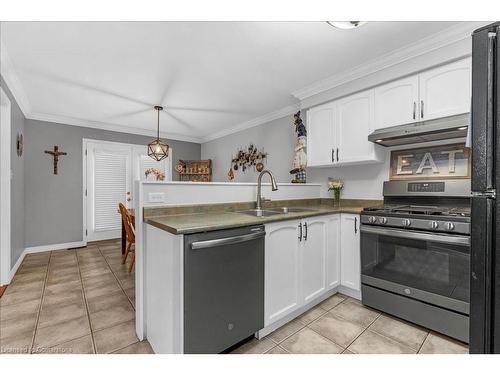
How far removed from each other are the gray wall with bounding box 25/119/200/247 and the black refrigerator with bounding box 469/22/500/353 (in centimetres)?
532

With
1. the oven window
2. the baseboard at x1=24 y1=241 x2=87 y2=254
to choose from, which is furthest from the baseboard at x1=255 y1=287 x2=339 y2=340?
the baseboard at x1=24 y1=241 x2=87 y2=254

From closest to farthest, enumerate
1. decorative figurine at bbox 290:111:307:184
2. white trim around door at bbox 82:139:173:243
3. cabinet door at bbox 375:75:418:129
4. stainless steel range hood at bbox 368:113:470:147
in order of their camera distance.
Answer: stainless steel range hood at bbox 368:113:470:147
cabinet door at bbox 375:75:418:129
decorative figurine at bbox 290:111:307:184
white trim around door at bbox 82:139:173:243

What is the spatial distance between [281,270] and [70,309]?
1902 millimetres

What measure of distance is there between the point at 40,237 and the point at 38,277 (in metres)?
1.53

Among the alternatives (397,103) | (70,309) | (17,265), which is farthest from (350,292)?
(17,265)

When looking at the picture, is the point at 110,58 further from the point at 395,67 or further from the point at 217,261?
the point at 395,67

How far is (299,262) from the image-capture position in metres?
2.00

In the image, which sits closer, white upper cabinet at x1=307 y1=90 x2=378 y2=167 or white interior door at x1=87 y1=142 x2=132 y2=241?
white upper cabinet at x1=307 y1=90 x2=378 y2=167

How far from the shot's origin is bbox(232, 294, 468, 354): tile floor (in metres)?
1.63

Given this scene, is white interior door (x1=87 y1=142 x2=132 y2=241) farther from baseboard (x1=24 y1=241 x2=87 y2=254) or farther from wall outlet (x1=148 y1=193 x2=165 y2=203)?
wall outlet (x1=148 y1=193 x2=165 y2=203)

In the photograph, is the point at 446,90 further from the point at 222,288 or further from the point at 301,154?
the point at 222,288

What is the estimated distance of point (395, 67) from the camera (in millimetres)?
2271
